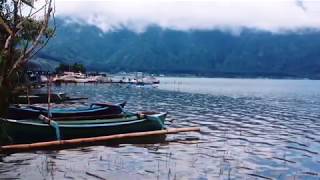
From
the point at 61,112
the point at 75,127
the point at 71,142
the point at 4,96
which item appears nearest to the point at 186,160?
the point at 71,142

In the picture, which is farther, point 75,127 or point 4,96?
point 75,127

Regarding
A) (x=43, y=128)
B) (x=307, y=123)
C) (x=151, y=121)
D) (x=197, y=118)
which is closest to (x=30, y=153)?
(x=43, y=128)

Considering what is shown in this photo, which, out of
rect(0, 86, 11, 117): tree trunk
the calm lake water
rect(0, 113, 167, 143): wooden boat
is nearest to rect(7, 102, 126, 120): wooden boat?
rect(0, 113, 167, 143): wooden boat

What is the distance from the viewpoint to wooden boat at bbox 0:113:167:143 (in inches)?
969

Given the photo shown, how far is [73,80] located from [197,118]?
9337 centimetres

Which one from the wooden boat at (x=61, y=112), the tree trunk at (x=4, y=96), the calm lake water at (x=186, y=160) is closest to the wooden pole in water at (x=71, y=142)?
the calm lake water at (x=186, y=160)

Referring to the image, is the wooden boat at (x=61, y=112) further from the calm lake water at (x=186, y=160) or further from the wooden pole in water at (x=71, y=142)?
the wooden pole in water at (x=71, y=142)

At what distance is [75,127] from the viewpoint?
87.9 feet

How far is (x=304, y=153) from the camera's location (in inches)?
1088

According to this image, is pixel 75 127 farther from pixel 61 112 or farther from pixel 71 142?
pixel 61 112

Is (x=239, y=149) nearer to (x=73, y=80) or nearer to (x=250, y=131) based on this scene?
(x=250, y=131)

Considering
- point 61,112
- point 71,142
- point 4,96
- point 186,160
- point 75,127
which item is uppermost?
point 4,96

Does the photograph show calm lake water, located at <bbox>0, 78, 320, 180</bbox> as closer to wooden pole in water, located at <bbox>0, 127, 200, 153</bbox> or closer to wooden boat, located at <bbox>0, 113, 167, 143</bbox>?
wooden pole in water, located at <bbox>0, 127, 200, 153</bbox>

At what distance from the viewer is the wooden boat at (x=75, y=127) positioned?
24.6 meters
